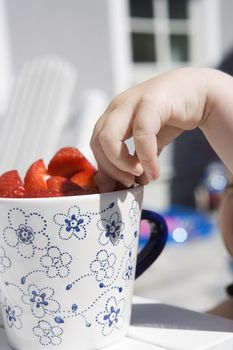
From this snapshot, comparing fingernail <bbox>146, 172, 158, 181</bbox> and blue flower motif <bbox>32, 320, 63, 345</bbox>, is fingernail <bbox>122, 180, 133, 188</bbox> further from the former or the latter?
blue flower motif <bbox>32, 320, 63, 345</bbox>

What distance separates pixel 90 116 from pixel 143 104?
728 millimetres

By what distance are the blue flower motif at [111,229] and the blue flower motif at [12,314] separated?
11 cm

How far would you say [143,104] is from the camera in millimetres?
458

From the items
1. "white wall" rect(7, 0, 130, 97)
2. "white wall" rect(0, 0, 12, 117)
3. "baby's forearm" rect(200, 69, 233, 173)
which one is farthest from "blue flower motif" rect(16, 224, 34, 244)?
"white wall" rect(7, 0, 130, 97)

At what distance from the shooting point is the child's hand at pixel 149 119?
450 millimetres

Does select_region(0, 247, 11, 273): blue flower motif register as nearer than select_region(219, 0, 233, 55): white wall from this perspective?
Yes

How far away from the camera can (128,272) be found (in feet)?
1.65

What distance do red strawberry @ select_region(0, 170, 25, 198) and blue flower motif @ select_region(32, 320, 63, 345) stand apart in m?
0.12

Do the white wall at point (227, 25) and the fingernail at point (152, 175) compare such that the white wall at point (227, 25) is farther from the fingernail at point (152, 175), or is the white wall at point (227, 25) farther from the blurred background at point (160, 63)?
the fingernail at point (152, 175)

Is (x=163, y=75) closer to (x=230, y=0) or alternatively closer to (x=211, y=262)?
(x=211, y=262)

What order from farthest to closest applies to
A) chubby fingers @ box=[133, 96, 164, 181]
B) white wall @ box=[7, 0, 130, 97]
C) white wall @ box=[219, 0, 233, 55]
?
white wall @ box=[219, 0, 233, 55] < white wall @ box=[7, 0, 130, 97] < chubby fingers @ box=[133, 96, 164, 181]

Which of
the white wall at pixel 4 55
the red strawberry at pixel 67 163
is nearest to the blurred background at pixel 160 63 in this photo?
the white wall at pixel 4 55

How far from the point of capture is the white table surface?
484 mm

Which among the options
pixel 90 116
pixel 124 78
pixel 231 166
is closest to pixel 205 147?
pixel 124 78
